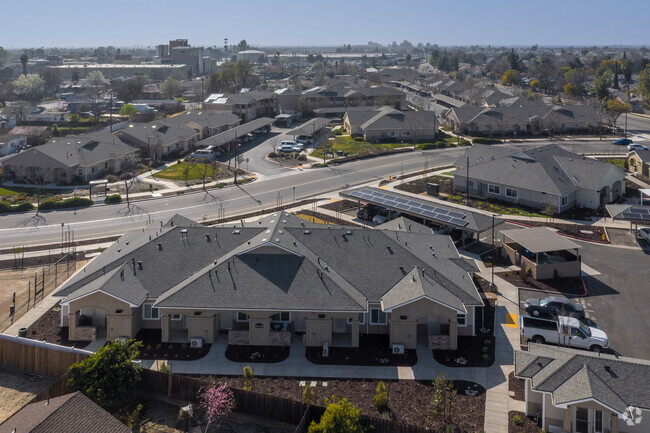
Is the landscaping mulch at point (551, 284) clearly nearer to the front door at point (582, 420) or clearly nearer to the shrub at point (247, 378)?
the front door at point (582, 420)

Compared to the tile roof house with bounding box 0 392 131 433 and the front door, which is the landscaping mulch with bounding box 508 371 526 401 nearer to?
the front door

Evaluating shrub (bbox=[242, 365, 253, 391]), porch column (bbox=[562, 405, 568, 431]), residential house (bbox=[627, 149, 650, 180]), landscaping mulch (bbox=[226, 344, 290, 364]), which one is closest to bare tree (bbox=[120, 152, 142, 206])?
landscaping mulch (bbox=[226, 344, 290, 364])

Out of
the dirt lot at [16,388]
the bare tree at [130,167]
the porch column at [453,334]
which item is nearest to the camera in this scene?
the dirt lot at [16,388]

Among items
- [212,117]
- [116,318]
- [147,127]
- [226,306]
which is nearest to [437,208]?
[226,306]

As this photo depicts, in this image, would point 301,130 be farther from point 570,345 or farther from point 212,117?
point 570,345

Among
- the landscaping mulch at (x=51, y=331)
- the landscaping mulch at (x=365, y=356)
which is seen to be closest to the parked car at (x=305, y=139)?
the landscaping mulch at (x=51, y=331)

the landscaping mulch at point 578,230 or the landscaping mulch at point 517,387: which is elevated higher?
the landscaping mulch at point 578,230
